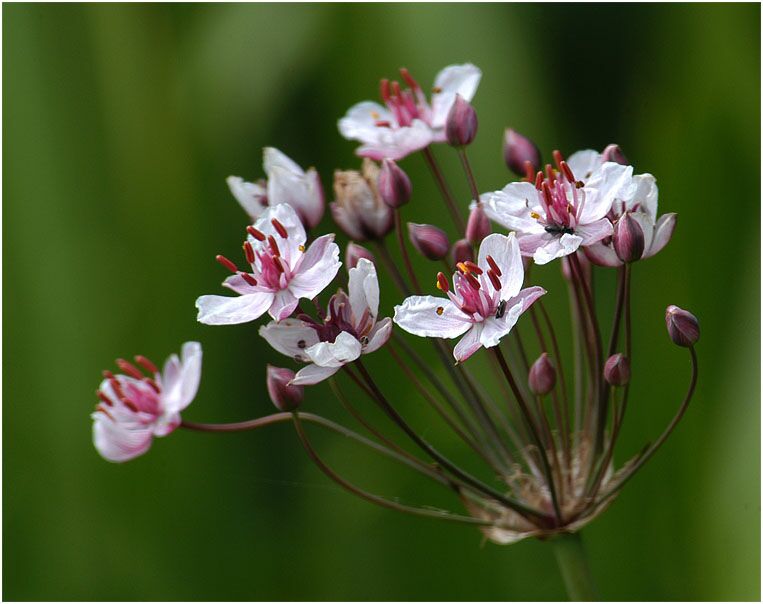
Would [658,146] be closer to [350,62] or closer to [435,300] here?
[350,62]

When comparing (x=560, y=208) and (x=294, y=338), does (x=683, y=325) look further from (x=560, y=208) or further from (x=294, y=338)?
(x=294, y=338)

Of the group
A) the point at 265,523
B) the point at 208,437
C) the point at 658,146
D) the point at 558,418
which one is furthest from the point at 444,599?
the point at 658,146

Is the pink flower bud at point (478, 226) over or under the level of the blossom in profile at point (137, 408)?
over

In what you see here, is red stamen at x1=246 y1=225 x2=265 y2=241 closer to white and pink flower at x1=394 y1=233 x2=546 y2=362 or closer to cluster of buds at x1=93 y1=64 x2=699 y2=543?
cluster of buds at x1=93 y1=64 x2=699 y2=543

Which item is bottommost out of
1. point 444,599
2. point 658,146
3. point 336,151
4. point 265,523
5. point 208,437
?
point 444,599

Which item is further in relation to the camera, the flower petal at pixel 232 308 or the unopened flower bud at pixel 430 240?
the unopened flower bud at pixel 430 240

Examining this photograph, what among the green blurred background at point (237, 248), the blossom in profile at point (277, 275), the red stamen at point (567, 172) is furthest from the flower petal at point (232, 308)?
the green blurred background at point (237, 248)

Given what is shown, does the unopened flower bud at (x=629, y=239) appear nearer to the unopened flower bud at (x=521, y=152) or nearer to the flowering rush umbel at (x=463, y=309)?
the flowering rush umbel at (x=463, y=309)
